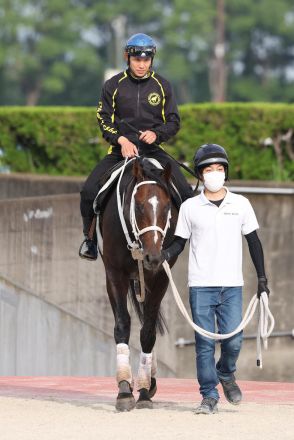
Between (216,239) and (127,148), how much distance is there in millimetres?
1649

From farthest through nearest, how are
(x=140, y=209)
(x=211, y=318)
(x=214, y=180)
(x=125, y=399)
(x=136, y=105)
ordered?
(x=136, y=105) → (x=125, y=399) → (x=140, y=209) → (x=211, y=318) → (x=214, y=180)

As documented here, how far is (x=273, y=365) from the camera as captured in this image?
21406 millimetres

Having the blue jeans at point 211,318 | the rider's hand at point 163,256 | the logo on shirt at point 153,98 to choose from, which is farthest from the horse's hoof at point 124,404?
the logo on shirt at point 153,98

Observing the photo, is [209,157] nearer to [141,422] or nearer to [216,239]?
[216,239]

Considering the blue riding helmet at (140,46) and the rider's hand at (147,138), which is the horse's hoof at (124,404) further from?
the blue riding helmet at (140,46)

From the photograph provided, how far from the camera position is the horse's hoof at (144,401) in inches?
470

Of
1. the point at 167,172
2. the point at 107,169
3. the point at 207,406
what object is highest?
the point at 107,169

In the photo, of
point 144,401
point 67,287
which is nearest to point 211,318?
point 144,401

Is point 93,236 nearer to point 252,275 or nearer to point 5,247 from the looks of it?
point 5,247

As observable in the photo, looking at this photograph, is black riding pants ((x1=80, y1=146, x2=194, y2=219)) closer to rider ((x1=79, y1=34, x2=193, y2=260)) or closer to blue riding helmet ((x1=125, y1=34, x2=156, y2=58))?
rider ((x1=79, y1=34, x2=193, y2=260))

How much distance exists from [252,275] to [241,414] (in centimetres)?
962

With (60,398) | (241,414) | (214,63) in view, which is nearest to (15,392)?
(60,398)

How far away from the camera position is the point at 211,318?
11.3 metres

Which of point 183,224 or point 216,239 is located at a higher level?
point 183,224
